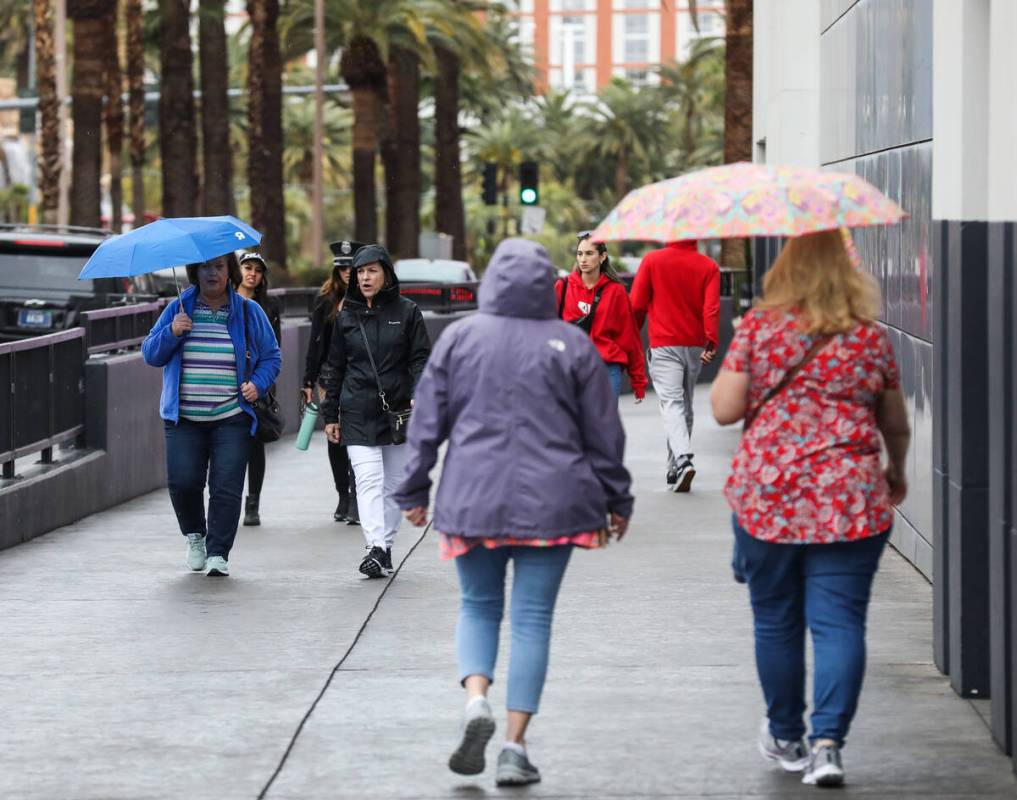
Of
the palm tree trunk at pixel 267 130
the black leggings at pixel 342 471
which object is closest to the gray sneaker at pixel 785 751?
the black leggings at pixel 342 471

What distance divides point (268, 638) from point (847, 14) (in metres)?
6.04

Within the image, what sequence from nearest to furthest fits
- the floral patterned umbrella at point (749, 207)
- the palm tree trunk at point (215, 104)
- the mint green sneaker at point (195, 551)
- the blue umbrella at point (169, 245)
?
the floral patterned umbrella at point (749, 207), the blue umbrella at point (169, 245), the mint green sneaker at point (195, 551), the palm tree trunk at point (215, 104)

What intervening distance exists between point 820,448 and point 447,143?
43.8 m

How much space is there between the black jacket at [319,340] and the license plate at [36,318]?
822cm

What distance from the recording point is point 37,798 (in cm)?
566

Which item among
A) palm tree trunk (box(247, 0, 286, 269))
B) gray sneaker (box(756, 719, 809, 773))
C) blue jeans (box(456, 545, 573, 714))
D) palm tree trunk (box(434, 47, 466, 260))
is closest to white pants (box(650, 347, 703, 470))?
gray sneaker (box(756, 719, 809, 773))

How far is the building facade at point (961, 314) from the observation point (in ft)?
19.8

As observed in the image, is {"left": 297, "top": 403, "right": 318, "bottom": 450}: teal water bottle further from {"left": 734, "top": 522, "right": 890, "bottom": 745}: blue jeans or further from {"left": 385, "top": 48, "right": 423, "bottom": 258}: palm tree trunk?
{"left": 385, "top": 48, "right": 423, "bottom": 258}: palm tree trunk

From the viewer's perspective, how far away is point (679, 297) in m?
13.2

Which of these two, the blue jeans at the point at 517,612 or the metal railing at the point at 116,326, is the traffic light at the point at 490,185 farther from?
the blue jeans at the point at 517,612

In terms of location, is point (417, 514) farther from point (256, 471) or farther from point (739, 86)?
point (739, 86)

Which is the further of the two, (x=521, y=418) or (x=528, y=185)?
(x=528, y=185)

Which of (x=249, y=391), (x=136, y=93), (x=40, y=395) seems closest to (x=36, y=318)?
(x=40, y=395)

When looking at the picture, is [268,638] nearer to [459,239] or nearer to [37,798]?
[37,798]
